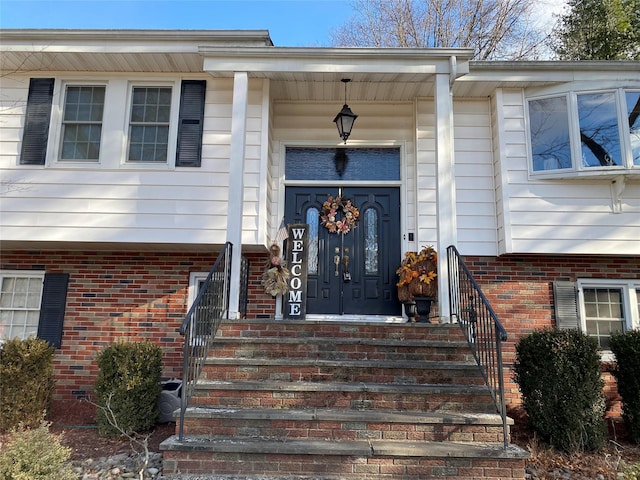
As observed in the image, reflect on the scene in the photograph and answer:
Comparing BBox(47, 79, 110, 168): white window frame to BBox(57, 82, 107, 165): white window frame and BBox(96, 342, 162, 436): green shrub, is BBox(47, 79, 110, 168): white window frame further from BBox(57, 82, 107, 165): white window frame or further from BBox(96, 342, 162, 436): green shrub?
BBox(96, 342, 162, 436): green shrub

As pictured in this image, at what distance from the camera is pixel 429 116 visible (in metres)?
6.10

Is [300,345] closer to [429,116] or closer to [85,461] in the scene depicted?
[85,461]

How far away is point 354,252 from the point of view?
6113mm

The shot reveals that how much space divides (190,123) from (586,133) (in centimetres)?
507

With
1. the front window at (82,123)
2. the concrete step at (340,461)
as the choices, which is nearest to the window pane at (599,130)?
the concrete step at (340,461)

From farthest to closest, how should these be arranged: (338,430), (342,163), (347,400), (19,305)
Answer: (342,163) < (19,305) < (347,400) < (338,430)

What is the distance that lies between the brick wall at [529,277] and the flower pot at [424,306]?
0.89m

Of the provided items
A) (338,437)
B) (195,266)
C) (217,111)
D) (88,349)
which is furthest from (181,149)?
(338,437)

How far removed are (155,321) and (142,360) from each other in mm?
1316

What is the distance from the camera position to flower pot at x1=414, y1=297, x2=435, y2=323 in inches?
209

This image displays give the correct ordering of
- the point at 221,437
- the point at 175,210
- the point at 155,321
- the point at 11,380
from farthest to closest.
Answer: the point at 155,321
the point at 175,210
the point at 11,380
the point at 221,437

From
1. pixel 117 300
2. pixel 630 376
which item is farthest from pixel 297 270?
pixel 630 376

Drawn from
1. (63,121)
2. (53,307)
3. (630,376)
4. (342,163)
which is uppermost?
(63,121)

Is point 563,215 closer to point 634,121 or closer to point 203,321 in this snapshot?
point 634,121
